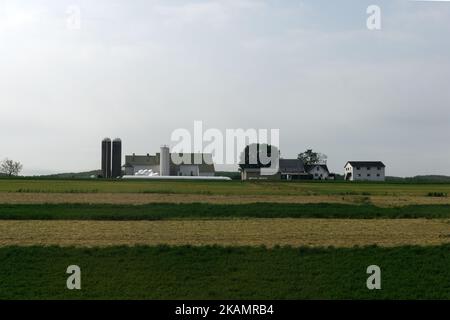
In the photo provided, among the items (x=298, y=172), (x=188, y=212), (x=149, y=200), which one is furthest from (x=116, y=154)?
(x=298, y=172)

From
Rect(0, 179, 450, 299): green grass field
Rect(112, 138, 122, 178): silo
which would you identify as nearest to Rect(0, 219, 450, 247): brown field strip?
Rect(0, 179, 450, 299): green grass field

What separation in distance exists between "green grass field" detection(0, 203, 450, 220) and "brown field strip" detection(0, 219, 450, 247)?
6.67ft

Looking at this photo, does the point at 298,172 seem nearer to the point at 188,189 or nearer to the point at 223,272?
the point at 188,189

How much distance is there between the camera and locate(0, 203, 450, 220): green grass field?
2494cm

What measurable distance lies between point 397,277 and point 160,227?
11.2 m

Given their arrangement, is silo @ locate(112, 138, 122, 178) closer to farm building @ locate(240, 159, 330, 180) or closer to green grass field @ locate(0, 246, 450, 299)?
green grass field @ locate(0, 246, 450, 299)

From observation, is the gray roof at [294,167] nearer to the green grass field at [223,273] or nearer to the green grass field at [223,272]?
the green grass field at [223,272]

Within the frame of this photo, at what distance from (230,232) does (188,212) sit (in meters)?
8.08

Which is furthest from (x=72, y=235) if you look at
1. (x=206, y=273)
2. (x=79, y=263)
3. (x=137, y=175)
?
(x=137, y=175)

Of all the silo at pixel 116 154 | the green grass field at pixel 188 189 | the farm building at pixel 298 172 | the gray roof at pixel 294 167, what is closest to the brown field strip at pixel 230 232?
the silo at pixel 116 154

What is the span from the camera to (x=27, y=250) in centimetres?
1435

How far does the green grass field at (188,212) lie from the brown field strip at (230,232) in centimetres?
203

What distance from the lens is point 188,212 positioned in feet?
88.4

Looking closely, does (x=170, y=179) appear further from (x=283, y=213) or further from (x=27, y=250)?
(x=27, y=250)
